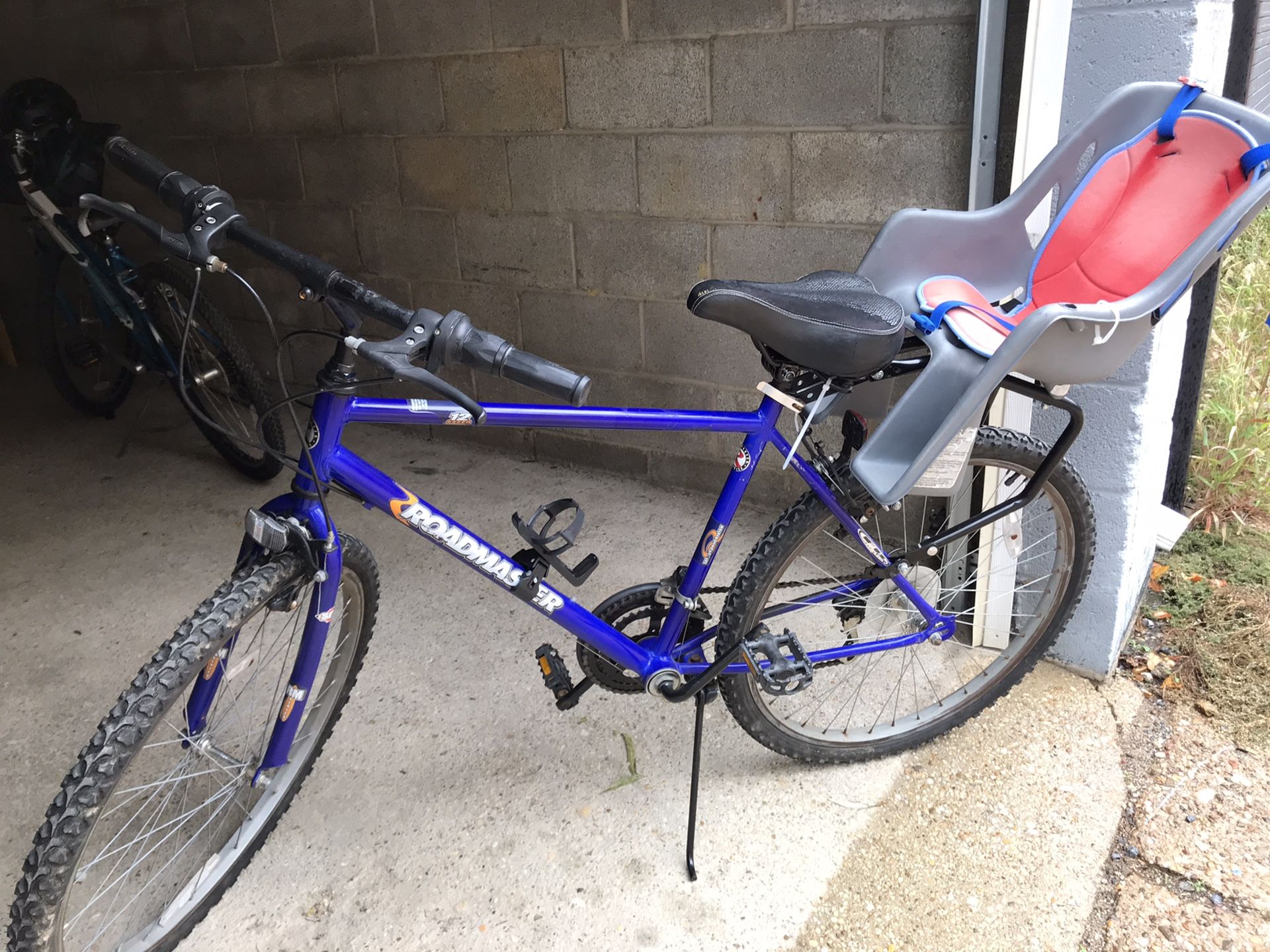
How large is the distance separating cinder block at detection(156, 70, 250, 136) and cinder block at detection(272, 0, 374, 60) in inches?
13.1

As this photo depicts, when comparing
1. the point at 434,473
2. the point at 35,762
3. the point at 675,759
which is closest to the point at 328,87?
the point at 434,473

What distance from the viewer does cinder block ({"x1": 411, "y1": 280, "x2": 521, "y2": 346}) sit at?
3.17m

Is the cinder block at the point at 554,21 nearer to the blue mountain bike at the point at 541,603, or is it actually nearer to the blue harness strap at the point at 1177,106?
the blue mountain bike at the point at 541,603

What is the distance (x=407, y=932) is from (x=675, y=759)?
2.09 ft

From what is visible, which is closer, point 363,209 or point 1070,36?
point 1070,36

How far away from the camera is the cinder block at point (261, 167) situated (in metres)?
3.45

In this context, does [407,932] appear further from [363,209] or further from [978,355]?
[363,209]

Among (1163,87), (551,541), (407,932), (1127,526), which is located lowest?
(407,932)

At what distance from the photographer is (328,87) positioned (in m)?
3.22

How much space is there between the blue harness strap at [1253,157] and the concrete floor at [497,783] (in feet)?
3.91

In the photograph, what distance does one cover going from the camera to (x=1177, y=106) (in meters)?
1.53

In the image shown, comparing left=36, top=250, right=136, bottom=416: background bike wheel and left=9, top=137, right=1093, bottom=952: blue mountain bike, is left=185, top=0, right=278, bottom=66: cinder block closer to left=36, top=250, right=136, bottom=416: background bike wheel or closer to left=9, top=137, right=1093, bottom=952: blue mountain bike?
left=36, top=250, right=136, bottom=416: background bike wheel

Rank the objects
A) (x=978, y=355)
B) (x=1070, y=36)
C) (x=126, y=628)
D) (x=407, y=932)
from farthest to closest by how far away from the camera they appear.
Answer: (x=126, y=628) → (x=1070, y=36) → (x=407, y=932) → (x=978, y=355)

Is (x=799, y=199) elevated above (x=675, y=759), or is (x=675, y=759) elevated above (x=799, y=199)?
(x=799, y=199)
